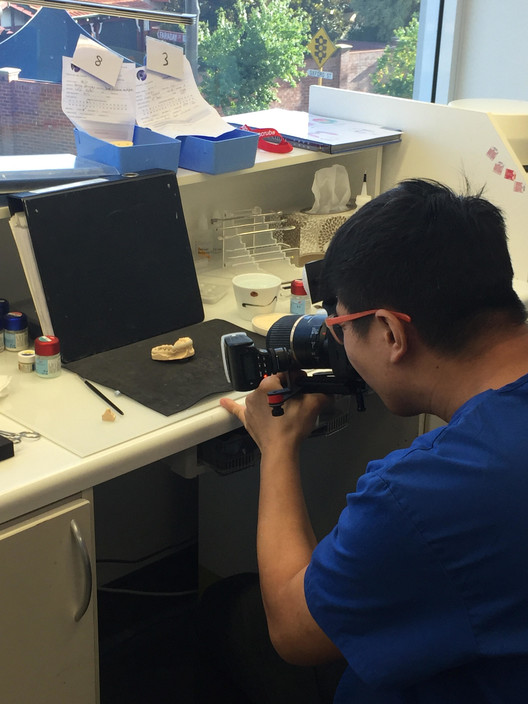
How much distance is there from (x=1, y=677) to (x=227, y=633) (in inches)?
15.9

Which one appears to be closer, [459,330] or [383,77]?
[459,330]

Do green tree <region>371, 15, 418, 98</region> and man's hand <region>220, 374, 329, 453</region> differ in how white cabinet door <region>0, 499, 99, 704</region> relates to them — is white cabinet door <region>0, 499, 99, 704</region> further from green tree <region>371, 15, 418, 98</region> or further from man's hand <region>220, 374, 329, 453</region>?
green tree <region>371, 15, 418, 98</region>

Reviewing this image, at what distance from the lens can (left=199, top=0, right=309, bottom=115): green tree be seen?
95.6 inches

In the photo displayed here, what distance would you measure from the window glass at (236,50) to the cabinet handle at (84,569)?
2.89ft

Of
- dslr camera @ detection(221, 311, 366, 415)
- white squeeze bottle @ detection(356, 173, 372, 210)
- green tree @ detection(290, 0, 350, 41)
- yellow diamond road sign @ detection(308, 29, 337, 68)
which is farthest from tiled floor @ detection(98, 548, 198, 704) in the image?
green tree @ detection(290, 0, 350, 41)

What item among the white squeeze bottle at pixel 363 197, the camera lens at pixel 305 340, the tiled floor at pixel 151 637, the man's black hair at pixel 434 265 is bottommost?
the tiled floor at pixel 151 637

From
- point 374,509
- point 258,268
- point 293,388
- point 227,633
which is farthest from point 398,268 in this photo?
point 258,268

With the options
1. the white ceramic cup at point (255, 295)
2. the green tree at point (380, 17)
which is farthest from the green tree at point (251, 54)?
the white ceramic cup at point (255, 295)

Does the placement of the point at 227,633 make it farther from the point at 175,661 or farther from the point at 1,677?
the point at 175,661

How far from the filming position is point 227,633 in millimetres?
1433

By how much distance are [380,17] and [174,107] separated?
4.88 feet

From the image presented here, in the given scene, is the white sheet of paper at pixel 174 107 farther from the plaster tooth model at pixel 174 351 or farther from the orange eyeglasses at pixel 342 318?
the orange eyeglasses at pixel 342 318

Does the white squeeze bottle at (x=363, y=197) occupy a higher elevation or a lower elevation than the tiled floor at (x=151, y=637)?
higher

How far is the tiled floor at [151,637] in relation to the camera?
1.83 meters
